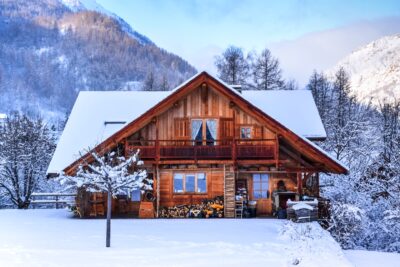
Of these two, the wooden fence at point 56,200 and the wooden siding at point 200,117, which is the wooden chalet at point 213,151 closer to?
the wooden siding at point 200,117

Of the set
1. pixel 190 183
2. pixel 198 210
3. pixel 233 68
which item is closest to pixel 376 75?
pixel 233 68

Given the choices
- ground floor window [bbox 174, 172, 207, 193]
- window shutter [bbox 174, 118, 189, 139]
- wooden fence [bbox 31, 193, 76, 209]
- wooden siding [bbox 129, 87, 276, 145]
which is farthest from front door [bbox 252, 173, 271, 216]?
wooden fence [bbox 31, 193, 76, 209]

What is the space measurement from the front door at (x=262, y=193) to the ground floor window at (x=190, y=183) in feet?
8.75

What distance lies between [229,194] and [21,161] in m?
15.8

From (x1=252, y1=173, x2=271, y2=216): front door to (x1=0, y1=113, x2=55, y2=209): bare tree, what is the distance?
51.3 ft

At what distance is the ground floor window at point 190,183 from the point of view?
26.9 metres

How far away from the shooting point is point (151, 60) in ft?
513

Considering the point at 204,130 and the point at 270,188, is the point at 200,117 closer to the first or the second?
the point at 204,130

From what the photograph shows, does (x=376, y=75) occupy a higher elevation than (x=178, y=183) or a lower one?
higher

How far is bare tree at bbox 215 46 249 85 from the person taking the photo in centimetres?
5166

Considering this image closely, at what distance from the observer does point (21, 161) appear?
113 ft

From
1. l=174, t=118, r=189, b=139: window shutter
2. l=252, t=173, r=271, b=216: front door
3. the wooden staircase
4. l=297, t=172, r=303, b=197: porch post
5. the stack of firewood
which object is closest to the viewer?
l=297, t=172, r=303, b=197: porch post

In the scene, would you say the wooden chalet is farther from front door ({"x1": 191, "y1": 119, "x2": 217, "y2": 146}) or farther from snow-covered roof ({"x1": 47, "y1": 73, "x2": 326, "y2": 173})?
snow-covered roof ({"x1": 47, "y1": 73, "x2": 326, "y2": 173})

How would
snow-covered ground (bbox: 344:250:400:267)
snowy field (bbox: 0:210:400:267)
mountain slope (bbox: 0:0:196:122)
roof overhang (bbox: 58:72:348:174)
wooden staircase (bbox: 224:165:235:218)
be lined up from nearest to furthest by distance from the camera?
snowy field (bbox: 0:210:400:267), snow-covered ground (bbox: 344:250:400:267), roof overhang (bbox: 58:72:348:174), wooden staircase (bbox: 224:165:235:218), mountain slope (bbox: 0:0:196:122)
